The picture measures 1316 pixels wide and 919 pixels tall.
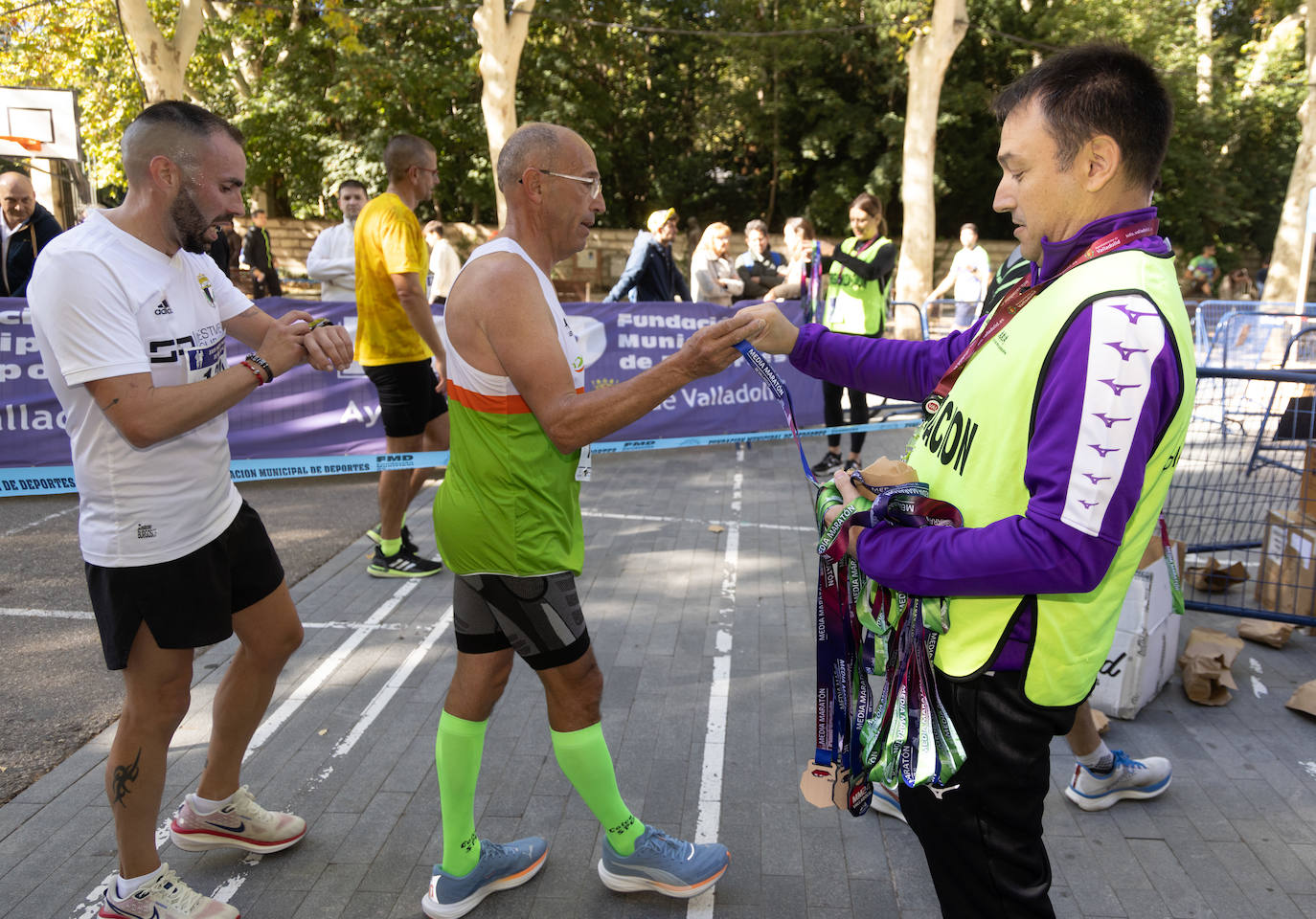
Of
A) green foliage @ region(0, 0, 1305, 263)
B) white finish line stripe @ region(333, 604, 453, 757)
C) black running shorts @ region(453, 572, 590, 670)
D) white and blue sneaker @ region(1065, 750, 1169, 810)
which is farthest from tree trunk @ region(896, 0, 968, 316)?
black running shorts @ region(453, 572, 590, 670)

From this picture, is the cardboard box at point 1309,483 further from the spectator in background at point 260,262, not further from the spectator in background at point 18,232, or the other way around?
the spectator in background at point 260,262

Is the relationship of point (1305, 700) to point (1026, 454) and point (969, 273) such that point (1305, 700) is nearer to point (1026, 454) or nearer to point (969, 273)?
point (1026, 454)

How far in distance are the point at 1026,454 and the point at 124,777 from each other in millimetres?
2296

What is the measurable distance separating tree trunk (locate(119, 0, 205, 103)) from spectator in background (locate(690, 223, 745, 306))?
8.38 metres

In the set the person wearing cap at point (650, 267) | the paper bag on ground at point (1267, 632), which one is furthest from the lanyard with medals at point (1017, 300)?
the person wearing cap at point (650, 267)

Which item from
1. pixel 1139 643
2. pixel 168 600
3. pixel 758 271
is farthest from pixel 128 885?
pixel 758 271

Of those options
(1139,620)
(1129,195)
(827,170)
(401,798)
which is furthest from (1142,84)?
(827,170)

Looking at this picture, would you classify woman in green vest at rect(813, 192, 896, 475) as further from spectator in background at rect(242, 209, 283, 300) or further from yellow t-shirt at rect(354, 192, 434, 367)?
spectator in background at rect(242, 209, 283, 300)

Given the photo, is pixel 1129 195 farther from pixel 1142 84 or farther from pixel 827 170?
pixel 827 170

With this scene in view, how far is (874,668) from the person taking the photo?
185cm

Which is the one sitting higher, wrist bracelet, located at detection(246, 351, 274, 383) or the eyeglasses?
the eyeglasses

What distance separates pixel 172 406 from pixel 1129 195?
6.73 feet

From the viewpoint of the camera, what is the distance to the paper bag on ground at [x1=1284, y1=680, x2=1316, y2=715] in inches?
146

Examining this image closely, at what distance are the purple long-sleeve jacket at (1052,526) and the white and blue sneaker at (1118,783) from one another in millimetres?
1811
